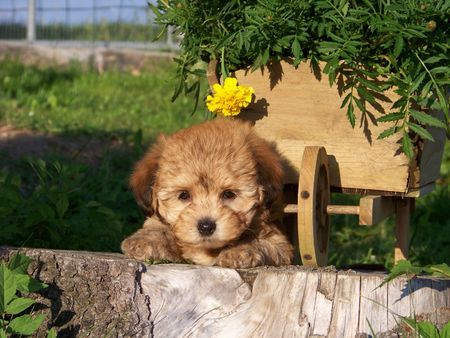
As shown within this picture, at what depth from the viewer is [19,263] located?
13.0ft

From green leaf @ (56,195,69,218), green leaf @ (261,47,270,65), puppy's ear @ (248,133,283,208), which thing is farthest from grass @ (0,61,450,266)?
puppy's ear @ (248,133,283,208)

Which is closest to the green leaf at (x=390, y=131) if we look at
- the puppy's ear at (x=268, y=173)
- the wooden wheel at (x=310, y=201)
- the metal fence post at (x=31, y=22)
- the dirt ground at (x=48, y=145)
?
the wooden wheel at (x=310, y=201)

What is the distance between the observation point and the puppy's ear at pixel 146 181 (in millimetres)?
4637

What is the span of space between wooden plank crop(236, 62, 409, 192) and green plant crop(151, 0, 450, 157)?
10cm

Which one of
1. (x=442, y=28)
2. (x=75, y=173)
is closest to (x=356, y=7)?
(x=442, y=28)

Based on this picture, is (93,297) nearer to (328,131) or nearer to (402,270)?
(402,270)

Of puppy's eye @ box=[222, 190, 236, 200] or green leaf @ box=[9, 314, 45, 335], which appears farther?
puppy's eye @ box=[222, 190, 236, 200]

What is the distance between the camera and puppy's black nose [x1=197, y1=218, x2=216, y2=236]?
4332 millimetres

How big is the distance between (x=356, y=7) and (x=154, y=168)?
134 centimetres

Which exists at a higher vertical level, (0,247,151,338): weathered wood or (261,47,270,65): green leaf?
(261,47,270,65): green leaf

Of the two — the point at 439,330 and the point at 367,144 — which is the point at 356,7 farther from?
the point at 439,330

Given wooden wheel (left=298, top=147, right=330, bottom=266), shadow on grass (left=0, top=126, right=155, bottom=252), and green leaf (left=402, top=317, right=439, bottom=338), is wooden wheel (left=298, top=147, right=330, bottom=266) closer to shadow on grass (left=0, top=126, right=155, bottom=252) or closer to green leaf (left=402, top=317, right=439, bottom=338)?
green leaf (left=402, top=317, right=439, bottom=338)

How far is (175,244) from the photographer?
455 cm

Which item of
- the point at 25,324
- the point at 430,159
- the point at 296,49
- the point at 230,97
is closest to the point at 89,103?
the point at 230,97
